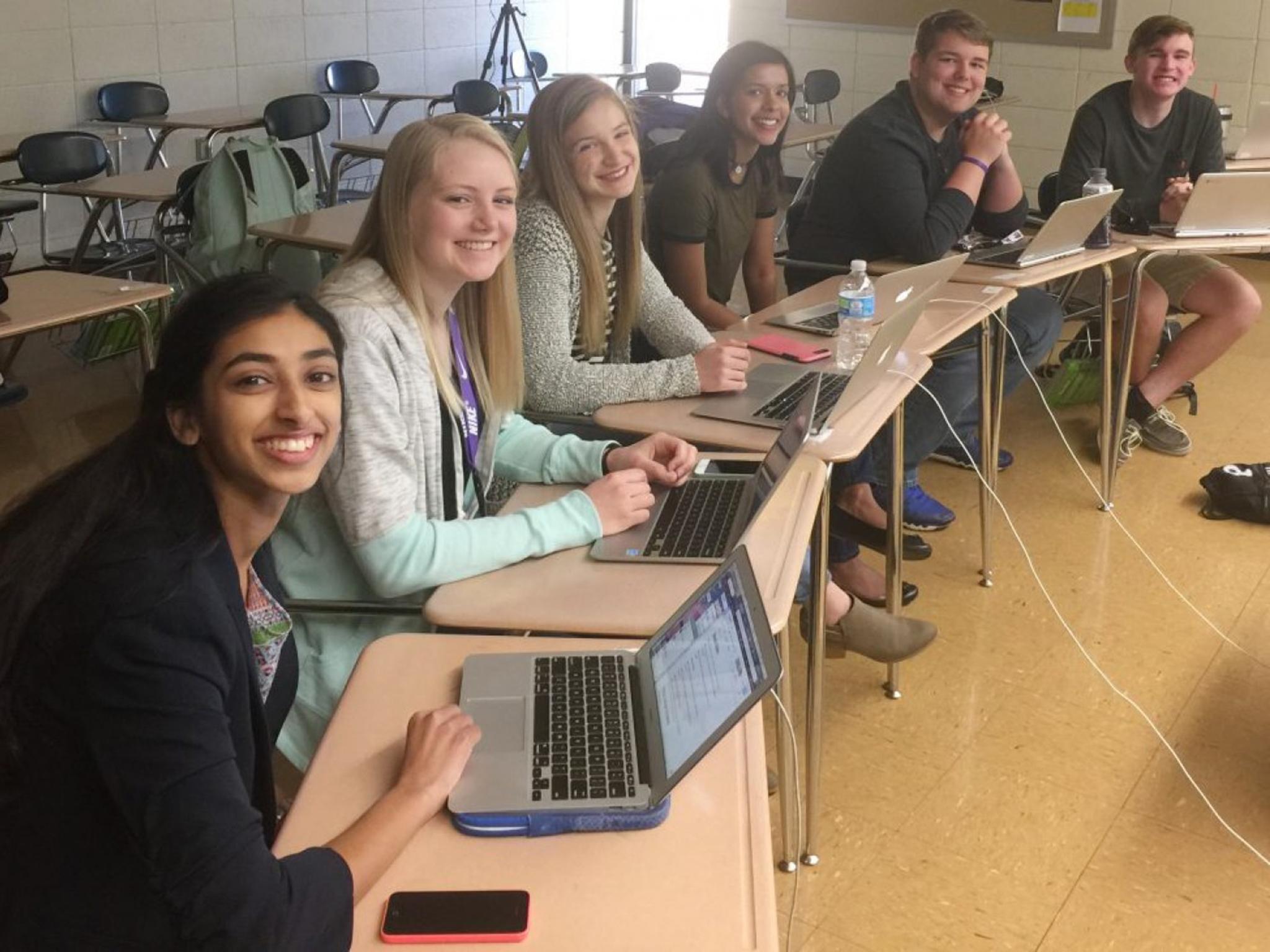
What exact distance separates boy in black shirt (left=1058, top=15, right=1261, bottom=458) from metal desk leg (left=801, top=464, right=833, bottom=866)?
223cm

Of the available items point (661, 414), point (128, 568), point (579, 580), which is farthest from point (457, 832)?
point (661, 414)

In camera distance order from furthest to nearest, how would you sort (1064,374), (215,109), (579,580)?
(215,109), (1064,374), (579,580)

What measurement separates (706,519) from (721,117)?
1627mm

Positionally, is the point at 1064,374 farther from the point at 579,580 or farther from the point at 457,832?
the point at 457,832

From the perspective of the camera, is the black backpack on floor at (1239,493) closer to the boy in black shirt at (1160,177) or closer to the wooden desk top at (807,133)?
the boy in black shirt at (1160,177)

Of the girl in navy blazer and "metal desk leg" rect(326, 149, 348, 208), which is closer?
the girl in navy blazer

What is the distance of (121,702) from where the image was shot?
108 centimetres

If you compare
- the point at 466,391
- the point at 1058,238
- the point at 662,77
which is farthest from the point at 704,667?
the point at 662,77

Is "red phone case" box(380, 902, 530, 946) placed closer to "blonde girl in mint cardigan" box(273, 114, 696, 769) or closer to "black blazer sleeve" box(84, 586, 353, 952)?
"black blazer sleeve" box(84, 586, 353, 952)

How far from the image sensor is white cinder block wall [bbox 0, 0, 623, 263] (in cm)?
596

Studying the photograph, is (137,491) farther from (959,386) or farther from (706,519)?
(959,386)

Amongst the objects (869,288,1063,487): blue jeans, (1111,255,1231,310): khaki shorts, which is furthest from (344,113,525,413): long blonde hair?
(1111,255,1231,310): khaki shorts

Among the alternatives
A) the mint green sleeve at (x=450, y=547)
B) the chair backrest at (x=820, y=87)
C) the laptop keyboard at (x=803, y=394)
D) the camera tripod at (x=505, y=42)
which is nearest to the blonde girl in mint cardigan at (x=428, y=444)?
the mint green sleeve at (x=450, y=547)

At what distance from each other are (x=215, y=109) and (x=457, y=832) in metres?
6.05
